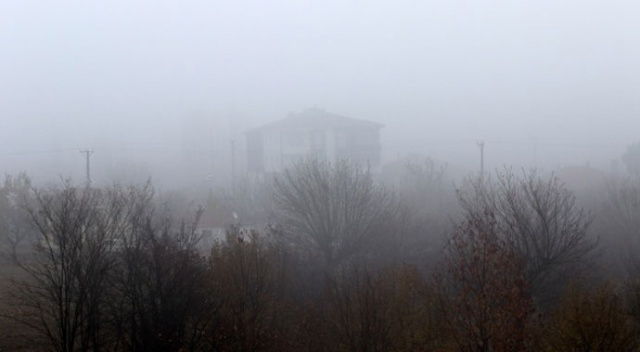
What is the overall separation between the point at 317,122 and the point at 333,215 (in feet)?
76.8

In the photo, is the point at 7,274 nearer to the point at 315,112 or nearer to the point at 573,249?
the point at 573,249

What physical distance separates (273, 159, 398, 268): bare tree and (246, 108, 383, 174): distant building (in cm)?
1912

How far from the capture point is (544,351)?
34.9 feet

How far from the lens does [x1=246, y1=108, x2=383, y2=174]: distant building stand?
1726 inches

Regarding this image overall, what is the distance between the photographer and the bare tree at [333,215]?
21766 mm

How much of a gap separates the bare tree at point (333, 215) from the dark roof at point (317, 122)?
21864mm

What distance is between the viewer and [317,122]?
149 feet

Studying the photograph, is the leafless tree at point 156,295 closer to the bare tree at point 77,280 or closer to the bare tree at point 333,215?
the bare tree at point 77,280

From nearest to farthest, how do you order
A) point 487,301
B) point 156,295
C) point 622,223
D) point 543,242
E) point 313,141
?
point 487,301, point 156,295, point 543,242, point 622,223, point 313,141

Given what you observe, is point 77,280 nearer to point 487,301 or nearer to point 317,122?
point 487,301

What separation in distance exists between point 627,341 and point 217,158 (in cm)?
5459

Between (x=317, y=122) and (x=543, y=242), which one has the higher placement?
(x=317, y=122)

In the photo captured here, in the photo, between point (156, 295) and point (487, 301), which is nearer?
point (487, 301)

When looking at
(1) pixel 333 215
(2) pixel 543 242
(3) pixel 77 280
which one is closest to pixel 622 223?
(1) pixel 333 215
